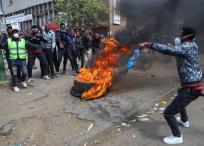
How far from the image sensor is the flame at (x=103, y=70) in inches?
311

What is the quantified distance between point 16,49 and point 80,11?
11.9m

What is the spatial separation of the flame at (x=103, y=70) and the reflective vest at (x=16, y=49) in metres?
1.73

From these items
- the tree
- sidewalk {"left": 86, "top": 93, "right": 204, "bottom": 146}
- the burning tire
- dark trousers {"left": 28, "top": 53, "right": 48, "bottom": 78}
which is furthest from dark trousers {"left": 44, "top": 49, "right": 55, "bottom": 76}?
the tree

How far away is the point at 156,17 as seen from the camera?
794cm

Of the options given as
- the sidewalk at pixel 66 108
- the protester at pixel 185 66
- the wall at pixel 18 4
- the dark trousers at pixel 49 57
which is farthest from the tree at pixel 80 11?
the protester at pixel 185 66

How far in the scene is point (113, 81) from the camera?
8883mm

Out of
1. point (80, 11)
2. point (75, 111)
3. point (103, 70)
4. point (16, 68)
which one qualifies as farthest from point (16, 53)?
point (80, 11)

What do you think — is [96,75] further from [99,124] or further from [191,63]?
[191,63]

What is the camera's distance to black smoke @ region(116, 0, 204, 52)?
7.37 m

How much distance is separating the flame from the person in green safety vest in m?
1.66

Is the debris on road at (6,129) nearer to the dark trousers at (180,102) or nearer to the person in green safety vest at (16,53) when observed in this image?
the person in green safety vest at (16,53)

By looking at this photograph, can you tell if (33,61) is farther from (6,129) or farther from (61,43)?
(6,129)

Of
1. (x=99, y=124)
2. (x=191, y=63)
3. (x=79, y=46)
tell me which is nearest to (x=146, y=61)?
(x=79, y=46)

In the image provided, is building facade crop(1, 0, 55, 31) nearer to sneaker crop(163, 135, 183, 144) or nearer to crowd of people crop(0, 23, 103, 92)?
crowd of people crop(0, 23, 103, 92)
